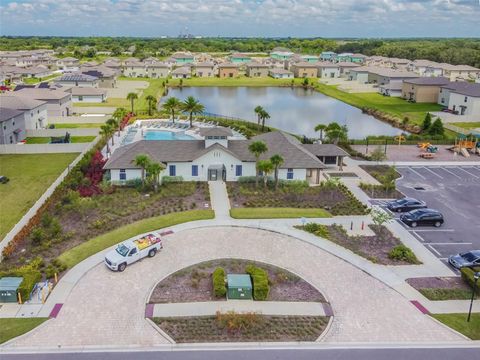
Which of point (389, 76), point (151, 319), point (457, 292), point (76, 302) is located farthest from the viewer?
point (389, 76)

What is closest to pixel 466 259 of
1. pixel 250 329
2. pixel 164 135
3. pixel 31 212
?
pixel 250 329

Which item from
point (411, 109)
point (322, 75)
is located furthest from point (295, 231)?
point (322, 75)

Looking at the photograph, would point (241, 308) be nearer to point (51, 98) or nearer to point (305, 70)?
point (51, 98)

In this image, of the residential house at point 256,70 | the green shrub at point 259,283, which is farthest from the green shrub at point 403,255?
the residential house at point 256,70

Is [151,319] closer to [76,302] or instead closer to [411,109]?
[76,302]

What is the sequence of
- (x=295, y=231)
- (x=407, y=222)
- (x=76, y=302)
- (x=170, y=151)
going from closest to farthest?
1. (x=76, y=302)
2. (x=295, y=231)
3. (x=407, y=222)
4. (x=170, y=151)

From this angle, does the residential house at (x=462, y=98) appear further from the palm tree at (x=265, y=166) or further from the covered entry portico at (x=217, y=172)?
the covered entry portico at (x=217, y=172)
